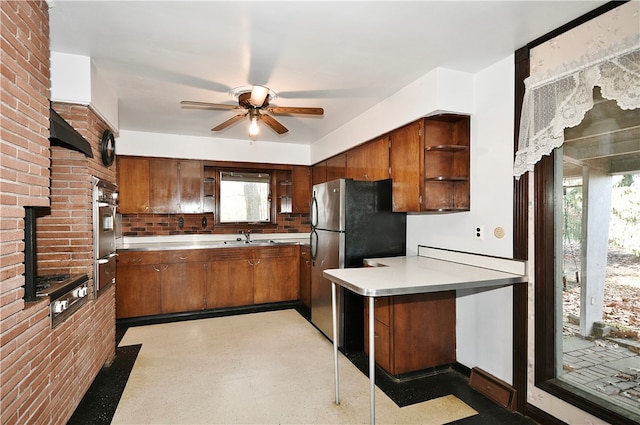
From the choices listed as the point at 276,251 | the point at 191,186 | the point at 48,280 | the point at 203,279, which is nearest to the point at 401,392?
the point at 48,280

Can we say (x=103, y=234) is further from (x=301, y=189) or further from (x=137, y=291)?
(x=301, y=189)

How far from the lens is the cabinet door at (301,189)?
216 inches

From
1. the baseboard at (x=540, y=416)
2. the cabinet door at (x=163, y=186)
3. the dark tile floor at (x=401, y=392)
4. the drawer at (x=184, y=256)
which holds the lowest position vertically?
the dark tile floor at (x=401, y=392)

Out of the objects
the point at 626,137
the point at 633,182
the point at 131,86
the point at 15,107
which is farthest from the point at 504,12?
the point at 131,86

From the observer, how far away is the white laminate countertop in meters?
2.03

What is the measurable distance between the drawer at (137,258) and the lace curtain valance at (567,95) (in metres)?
4.15

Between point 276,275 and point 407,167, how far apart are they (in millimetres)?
2722

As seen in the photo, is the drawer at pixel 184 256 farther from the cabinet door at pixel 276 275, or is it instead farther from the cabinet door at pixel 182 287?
the cabinet door at pixel 276 275

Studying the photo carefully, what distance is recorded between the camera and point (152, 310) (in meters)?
4.36

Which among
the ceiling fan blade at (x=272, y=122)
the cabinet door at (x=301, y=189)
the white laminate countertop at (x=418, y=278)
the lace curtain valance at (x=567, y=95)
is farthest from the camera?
the cabinet door at (x=301, y=189)

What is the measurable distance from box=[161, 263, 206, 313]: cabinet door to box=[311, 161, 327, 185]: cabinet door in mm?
2116

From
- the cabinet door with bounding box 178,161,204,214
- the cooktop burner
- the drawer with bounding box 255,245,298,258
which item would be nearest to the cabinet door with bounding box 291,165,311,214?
the drawer with bounding box 255,245,298,258

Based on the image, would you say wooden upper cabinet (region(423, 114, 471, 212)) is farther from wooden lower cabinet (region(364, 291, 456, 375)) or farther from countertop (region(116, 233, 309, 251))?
countertop (region(116, 233, 309, 251))

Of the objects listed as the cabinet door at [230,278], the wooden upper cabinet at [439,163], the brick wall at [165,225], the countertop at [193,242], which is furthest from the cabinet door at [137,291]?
the wooden upper cabinet at [439,163]
